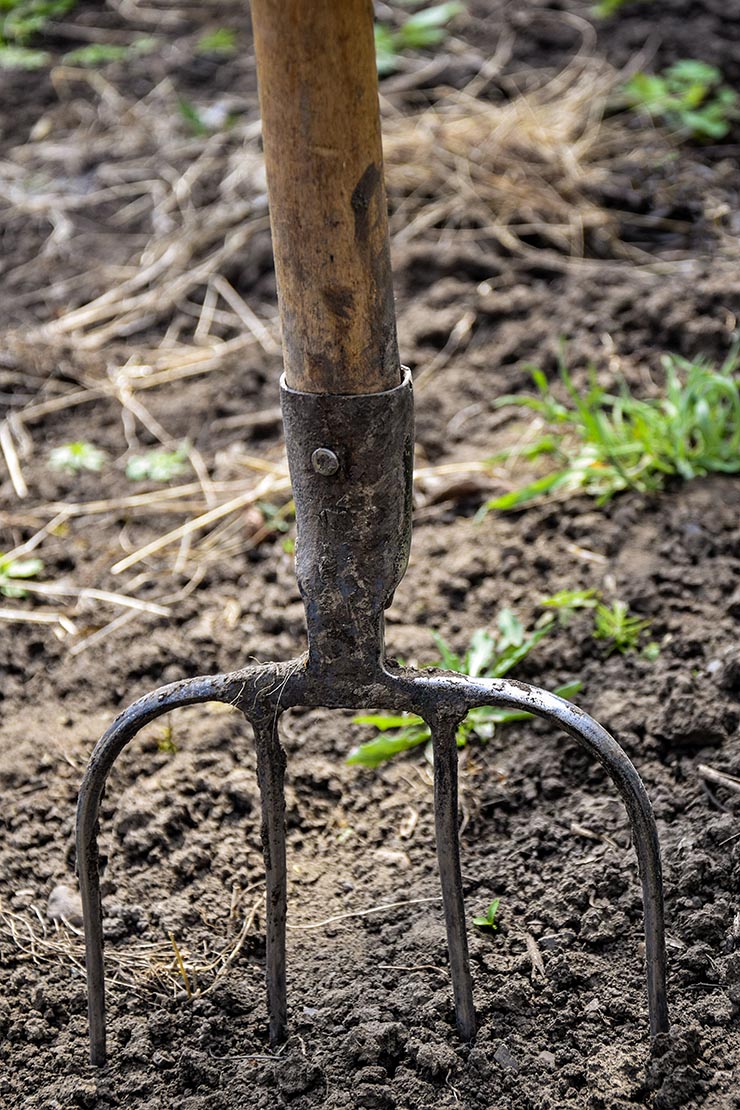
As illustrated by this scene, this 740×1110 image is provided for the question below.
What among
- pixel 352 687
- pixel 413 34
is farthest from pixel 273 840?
pixel 413 34

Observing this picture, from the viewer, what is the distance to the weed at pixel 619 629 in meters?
2.04

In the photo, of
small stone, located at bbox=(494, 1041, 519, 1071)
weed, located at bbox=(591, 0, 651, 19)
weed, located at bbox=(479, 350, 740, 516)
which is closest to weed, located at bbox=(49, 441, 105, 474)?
weed, located at bbox=(479, 350, 740, 516)

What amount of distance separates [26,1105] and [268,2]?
1.36 meters

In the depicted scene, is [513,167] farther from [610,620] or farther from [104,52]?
[104,52]

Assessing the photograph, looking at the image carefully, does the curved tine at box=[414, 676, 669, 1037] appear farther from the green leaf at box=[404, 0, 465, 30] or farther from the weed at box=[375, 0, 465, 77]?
the green leaf at box=[404, 0, 465, 30]

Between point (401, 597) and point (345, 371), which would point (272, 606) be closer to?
point (401, 597)

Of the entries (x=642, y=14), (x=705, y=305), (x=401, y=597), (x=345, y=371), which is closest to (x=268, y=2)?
(x=345, y=371)

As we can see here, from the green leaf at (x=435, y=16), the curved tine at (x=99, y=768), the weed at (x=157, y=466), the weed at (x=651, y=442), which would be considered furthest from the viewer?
the green leaf at (x=435, y=16)

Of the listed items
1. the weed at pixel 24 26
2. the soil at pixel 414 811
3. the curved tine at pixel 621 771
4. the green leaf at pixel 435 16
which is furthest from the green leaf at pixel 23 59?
the curved tine at pixel 621 771

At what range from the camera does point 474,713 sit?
1.98 m

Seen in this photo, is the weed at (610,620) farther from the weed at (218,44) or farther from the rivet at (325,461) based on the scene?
the weed at (218,44)

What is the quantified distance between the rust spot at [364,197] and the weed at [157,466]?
170 cm

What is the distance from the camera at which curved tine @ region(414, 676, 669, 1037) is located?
133cm

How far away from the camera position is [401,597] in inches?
91.6
